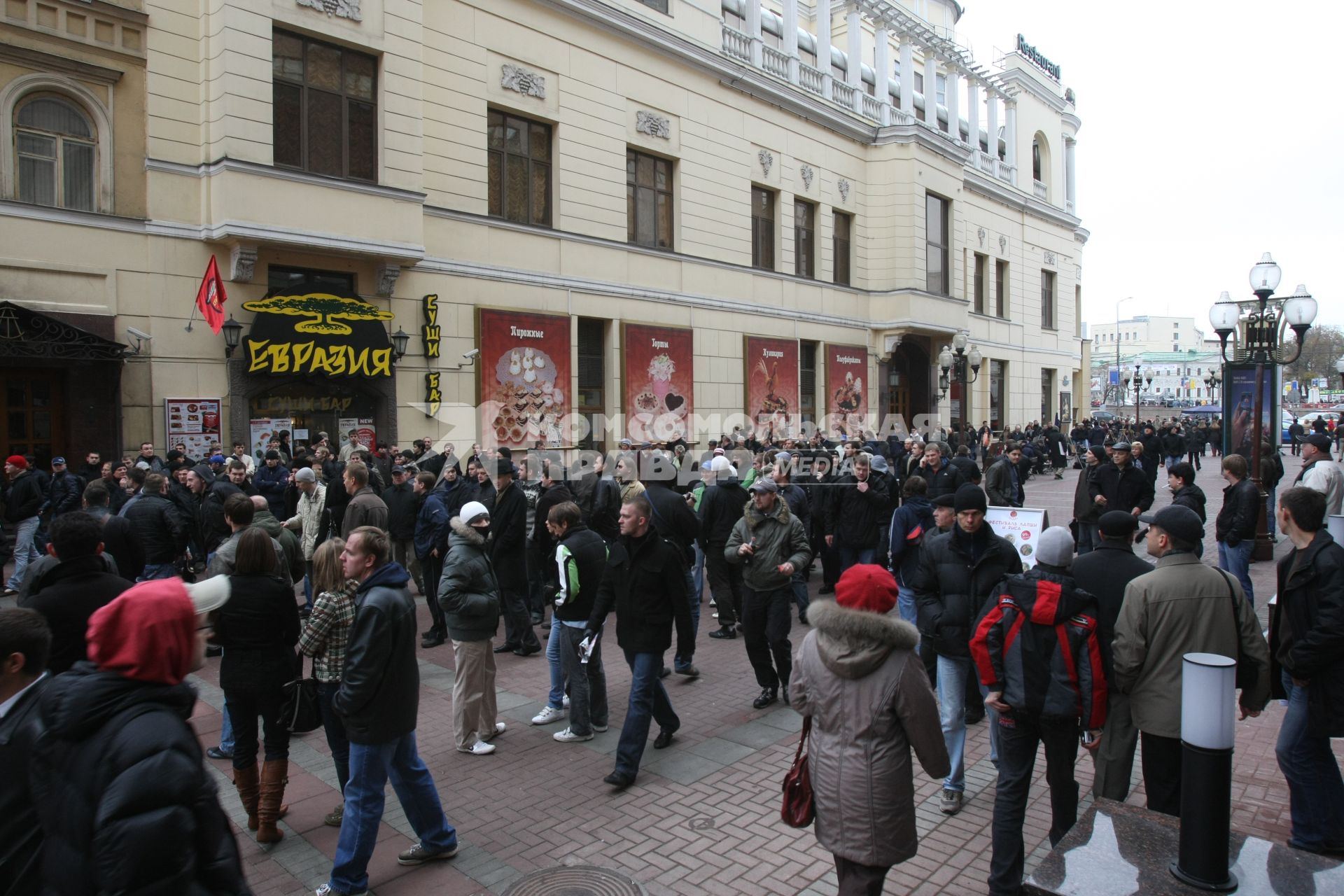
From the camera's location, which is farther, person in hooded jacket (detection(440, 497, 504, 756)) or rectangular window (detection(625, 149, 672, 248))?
rectangular window (detection(625, 149, 672, 248))

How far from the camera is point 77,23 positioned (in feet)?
41.9

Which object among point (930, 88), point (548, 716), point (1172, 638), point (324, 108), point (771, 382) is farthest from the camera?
point (930, 88)

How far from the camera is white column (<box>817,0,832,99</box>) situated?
26062 mm

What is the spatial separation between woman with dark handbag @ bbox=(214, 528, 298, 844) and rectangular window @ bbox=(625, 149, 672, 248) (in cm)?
1694

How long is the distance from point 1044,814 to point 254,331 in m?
13.7

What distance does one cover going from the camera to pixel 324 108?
1498 cm

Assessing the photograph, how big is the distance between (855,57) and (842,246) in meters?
6.38

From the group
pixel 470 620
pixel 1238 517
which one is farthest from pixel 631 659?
pixel 1238 517

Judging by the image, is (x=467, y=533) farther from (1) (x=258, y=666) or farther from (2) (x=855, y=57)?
(2) (x=855, y=57)

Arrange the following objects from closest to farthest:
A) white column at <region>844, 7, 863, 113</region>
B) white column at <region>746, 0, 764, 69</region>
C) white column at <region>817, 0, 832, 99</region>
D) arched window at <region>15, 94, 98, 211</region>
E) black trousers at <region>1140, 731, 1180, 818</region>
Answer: black trousers at <region>1140, 731, 1180, 818</region> → arched window at <region>15, 94, 98, 211</region> → white column at <region>746, 0, 764, 69</region> → white column at <region>817, 0, 832, 99</region> → white column at <region>844, 7, 863, 113</region>

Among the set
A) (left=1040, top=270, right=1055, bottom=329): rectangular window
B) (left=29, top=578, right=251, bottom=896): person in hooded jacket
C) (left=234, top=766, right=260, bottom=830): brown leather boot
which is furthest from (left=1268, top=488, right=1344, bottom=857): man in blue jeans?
(left=1040, top=270, right=1055, bottom=329): rectangular window

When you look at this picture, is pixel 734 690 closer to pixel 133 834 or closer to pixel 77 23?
pixel 133 834

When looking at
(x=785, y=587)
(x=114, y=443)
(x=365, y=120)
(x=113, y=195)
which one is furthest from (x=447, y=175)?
(x=785, y=587)

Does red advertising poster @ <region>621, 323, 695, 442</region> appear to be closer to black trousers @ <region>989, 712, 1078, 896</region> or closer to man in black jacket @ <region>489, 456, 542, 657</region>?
man in black jacket @ <region>489, 456, 542, 657</region>
